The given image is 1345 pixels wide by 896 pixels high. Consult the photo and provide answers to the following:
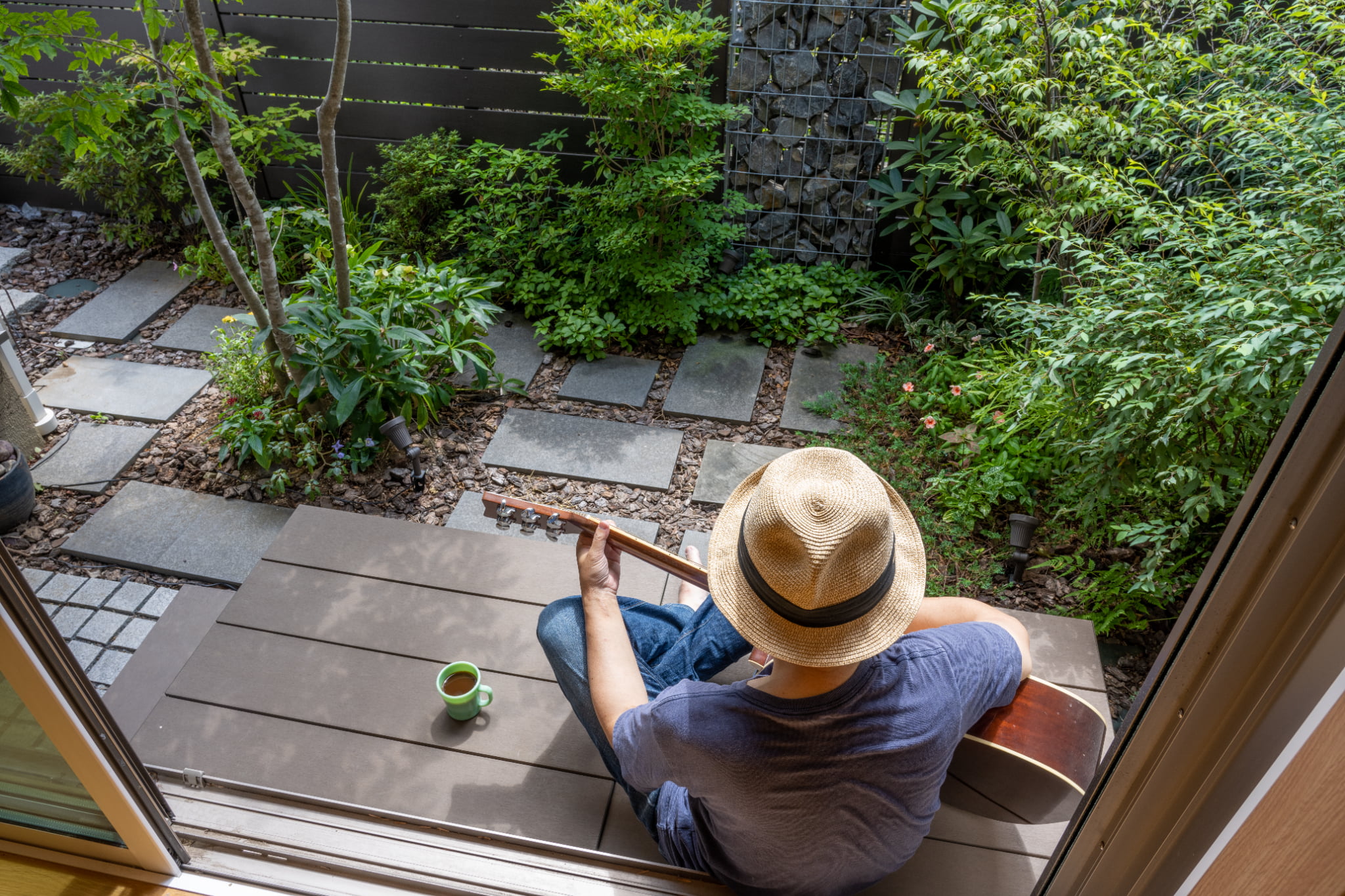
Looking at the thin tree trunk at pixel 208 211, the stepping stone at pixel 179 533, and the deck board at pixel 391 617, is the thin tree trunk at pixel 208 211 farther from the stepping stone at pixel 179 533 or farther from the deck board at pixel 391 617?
the deck board at pixel 391 617

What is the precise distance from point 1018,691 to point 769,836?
0.50 metres

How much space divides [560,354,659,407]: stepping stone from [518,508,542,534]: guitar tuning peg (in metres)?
1.71

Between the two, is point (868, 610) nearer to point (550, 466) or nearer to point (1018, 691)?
point (1018, 691)

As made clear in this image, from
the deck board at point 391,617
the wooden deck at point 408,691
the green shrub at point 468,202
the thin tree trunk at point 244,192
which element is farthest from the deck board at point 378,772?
the green shrub at point 468,202

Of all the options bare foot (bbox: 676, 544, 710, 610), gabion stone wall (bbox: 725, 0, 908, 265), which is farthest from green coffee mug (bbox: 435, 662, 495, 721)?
gabion stone wall (bbox: 725, 0, 908, 265)

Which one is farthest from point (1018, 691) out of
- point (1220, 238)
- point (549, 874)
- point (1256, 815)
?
point (1220, 238)

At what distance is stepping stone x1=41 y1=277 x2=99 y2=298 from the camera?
4.04 metres

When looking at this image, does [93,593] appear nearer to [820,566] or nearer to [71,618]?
[71,618]

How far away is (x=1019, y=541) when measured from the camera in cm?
252

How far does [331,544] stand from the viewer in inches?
90.4

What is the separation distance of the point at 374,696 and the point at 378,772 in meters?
0.19

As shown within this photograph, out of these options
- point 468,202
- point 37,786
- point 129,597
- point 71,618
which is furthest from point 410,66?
point 37,786

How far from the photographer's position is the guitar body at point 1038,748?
138 centimetres

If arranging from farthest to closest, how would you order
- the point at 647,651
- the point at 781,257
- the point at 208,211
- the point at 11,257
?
the point at 11,257 → the point at 781,257 → the point at 208,211 → the point at 647,651
